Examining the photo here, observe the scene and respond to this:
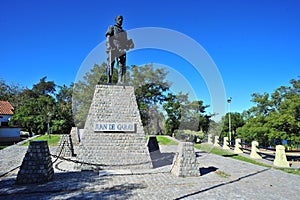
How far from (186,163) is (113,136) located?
2718mm

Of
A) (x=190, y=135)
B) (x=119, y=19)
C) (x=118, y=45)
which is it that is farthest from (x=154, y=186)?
(x=190, y=135)

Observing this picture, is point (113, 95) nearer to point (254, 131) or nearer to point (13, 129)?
point (254, 131)

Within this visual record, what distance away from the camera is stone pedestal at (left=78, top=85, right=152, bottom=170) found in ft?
→ 24.5

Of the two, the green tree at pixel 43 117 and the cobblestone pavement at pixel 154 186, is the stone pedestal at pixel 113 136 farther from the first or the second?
the green tree at pixel 43 117

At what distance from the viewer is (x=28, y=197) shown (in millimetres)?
4695

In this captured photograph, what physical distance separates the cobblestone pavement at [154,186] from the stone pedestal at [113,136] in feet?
1.71

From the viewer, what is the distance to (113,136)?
304 inches

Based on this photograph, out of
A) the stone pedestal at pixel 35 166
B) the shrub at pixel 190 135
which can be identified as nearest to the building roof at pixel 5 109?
the shrub at pixel 190 135

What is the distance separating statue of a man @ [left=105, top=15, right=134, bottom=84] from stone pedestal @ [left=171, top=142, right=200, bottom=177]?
370 centimetres

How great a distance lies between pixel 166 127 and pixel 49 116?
43.5 feet

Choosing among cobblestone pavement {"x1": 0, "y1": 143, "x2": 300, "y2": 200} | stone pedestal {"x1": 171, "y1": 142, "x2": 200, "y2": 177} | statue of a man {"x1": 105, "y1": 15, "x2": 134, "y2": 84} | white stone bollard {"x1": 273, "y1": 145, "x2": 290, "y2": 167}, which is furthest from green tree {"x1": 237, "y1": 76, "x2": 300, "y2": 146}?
statue of a man {"x1": 105, "y1": 15, "x2": 134, "y2": 84}

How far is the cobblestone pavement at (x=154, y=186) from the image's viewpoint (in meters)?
4.82

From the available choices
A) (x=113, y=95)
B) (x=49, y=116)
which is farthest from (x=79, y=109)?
(x=113, y=95)

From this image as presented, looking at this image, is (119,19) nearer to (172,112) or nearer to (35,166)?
(35,166)
